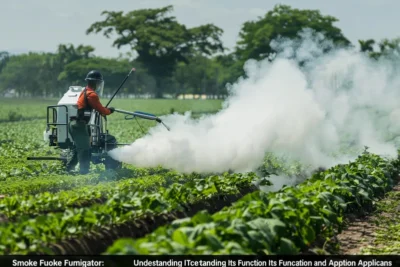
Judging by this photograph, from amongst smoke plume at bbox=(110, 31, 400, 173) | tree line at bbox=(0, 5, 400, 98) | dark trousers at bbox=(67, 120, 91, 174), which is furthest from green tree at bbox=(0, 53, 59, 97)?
dark trousers at bbox=(67, 120, 91, 174)

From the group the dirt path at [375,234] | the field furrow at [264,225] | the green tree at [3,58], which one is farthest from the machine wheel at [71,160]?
the green tree at [3,58]

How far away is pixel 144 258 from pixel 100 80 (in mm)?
11426

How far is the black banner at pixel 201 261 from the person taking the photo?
8.64m

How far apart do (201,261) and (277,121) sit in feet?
46.1

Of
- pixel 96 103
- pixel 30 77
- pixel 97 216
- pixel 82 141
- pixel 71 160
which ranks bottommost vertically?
pixel 30 77

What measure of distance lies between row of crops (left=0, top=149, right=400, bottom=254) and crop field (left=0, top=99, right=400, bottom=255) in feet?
0.04

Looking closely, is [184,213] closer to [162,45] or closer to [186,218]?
[186,218]

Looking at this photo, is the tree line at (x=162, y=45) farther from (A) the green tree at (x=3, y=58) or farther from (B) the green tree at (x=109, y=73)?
(A) the green tree at (x=3, y=58)

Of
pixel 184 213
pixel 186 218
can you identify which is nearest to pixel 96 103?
pixel 184 213

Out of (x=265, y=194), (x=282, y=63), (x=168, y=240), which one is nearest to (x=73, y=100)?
(x=282, y=63)

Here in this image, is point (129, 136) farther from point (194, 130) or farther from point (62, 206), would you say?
point (62, 206)

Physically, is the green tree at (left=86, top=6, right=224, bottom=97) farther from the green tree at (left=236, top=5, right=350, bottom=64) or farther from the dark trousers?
the dark trousers

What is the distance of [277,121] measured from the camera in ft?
74.0

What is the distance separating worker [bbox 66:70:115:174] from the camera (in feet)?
63.5
